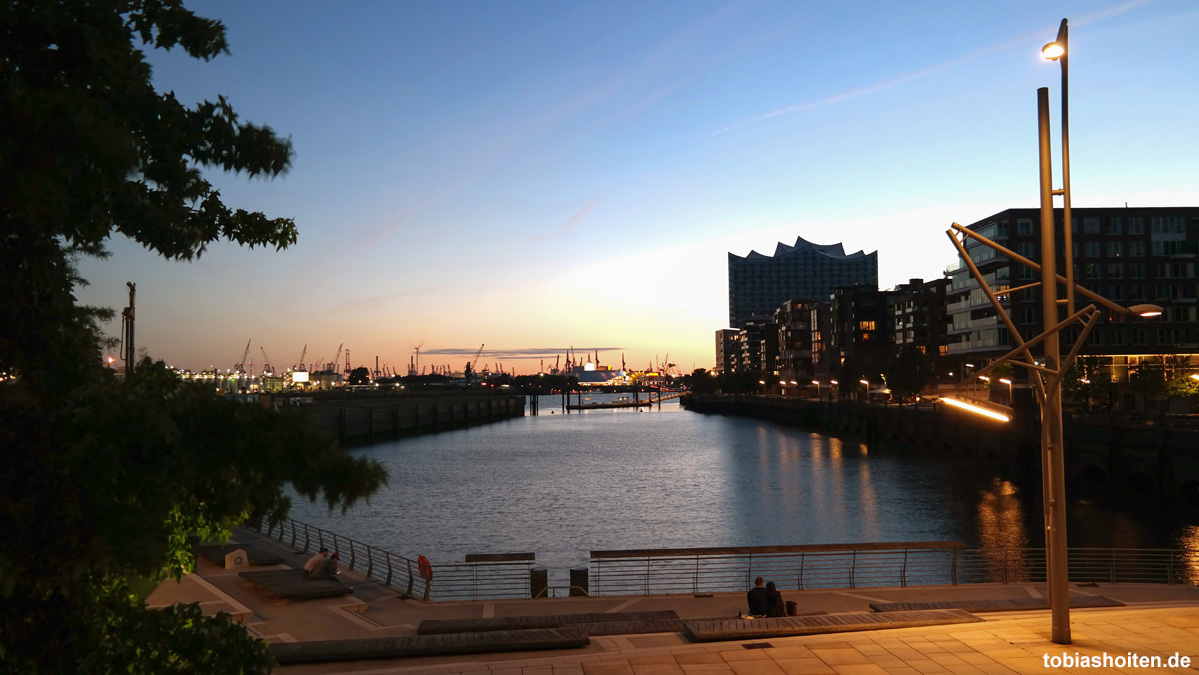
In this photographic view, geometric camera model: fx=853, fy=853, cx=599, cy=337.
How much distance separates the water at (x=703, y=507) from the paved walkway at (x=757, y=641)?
1777 centimetres

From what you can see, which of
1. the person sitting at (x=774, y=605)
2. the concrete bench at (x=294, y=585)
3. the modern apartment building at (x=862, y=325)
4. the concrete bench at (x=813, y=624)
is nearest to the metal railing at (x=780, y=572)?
the concrete bench at (x=294, y=585)

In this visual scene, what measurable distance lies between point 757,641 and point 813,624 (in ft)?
6.10

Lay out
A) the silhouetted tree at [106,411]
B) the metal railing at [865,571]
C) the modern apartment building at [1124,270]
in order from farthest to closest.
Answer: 1. the modern apartment building at [1124,270]
2. the metal railing at [865,571]
3. the silhouetted tree at [106,411]

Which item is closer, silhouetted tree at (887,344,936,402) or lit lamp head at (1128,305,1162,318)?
lit lamp head at (1128,305,1162,318)

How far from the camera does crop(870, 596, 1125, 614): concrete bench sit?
700 inches

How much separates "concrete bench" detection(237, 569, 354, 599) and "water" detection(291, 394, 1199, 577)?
1700 cm

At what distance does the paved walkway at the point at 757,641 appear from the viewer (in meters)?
12.2

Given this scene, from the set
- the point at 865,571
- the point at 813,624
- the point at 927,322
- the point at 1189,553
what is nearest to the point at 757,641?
the point at 813,624

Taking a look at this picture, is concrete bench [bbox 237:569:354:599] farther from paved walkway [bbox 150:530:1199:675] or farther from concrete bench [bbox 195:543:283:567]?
concrete bench [bbox 195:543:283:567]

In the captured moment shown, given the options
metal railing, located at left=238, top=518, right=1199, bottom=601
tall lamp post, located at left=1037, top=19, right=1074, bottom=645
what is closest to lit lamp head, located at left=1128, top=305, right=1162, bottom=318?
tall lamp post, located at left=1037, top=19, right=1074, bottom=645

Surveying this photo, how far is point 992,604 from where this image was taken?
1823 cm

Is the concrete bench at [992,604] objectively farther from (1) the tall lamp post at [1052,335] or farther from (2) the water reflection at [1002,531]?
(2) the water reflection at [1002,531]

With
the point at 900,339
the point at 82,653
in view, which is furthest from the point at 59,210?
the point at 900,339

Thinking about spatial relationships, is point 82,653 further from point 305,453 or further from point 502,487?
point 502,487
